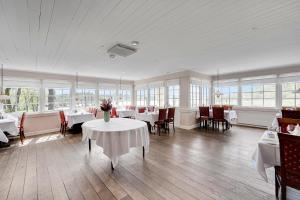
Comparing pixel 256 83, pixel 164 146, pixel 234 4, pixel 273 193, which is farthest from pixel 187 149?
pixel 256 83

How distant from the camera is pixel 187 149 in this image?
3771mm

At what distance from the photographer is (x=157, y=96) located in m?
7.79

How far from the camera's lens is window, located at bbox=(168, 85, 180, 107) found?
6.77m

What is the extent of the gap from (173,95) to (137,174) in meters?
4.82

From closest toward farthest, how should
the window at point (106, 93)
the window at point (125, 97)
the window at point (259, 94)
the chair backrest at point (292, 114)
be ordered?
the chair backrest at point (292, 114)
the window at point (259, 94)
the window at point (106, 93)
the window at point (125, 97)

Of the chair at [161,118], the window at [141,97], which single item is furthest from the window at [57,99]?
the chair at [161,118]

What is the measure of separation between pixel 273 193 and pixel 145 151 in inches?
88.9

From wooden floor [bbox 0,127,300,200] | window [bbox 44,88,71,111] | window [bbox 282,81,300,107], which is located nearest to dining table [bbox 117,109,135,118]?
window [bbox 44,88,71,111]

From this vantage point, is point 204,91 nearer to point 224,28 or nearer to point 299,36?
point 299,36

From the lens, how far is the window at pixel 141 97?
8.50 meters

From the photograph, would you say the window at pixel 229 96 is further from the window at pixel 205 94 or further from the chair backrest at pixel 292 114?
the chair backrest at pixel 292 114

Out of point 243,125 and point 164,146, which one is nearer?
point 164,146

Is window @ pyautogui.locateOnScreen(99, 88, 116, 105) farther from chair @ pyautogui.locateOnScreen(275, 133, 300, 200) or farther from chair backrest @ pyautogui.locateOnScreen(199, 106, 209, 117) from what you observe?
chair @ pyautogui.locateOnScreen(275, 133, 300, 200)

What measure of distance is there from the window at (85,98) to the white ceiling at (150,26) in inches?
129
